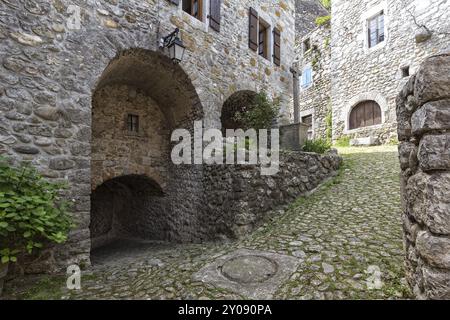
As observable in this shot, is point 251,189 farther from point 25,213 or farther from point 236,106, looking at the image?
point 236,106

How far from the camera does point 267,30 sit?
7.95m

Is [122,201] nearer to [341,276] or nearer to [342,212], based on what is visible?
[342,212]

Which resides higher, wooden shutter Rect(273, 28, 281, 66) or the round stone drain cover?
wooden shutter Rect(273, 28, 281, 66)

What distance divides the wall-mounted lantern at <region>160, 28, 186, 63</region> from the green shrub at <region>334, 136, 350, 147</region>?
349 inches

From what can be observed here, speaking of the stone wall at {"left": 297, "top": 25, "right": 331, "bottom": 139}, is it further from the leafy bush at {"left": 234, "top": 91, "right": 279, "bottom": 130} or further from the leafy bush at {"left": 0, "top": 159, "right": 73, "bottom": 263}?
the leafy bush at {"left": 0, "top": 159, "right": 73, "bottom": 263}

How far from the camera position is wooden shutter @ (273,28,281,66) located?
26.3 feet

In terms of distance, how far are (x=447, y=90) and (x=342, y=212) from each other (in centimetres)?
280

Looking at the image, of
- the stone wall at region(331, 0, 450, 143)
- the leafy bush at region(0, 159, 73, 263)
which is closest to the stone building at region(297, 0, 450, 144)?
the stone wall at region(331, 0, 450, 143)

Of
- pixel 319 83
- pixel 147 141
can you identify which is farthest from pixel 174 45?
pixel 319 83

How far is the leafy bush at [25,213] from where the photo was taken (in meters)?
2.39

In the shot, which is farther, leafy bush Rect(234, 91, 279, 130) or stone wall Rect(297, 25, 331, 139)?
stone wall Rect(297, 25, 331, 139)

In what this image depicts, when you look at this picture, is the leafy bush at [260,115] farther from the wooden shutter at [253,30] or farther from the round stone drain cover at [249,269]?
the round stone drain cover at [249,269]

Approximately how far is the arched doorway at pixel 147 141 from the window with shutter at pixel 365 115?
319 inches
